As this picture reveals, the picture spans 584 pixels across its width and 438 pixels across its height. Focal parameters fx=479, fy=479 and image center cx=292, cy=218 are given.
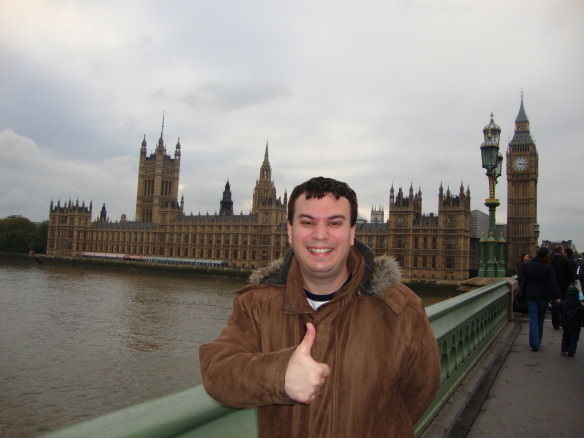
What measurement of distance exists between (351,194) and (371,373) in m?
0.62

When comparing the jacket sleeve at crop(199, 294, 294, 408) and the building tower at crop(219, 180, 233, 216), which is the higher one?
the building tower at crop(219, 180, 233, 216)

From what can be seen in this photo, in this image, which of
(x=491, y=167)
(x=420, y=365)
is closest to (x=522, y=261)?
(x=491, y=167)

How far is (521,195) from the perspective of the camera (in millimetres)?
63125

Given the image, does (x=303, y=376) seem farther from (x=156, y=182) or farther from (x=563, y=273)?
(x=156, y=182)

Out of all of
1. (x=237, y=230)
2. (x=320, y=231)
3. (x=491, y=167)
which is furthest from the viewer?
(x=237, y=230)

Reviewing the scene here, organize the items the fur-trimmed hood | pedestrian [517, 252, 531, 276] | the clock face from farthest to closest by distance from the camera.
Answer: the clock face
pedestrian [517, 252, 531, 276]
the fur-trimmed hood

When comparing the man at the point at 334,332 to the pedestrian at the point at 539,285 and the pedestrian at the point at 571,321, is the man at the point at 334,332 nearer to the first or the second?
the pedestrian at the point at 571,321

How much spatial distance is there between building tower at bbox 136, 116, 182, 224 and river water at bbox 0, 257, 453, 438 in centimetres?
6278

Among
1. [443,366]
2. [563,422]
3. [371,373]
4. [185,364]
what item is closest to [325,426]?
[371,373]

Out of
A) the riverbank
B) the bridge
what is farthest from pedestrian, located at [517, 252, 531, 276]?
the riverbank

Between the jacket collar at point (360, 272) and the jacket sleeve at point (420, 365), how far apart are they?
0.14 metres

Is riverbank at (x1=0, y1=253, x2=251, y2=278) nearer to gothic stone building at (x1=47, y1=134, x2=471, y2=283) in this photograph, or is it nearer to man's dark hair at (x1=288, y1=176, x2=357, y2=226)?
gothic stone building at (x1=47, y1=134, x2=471, y2=283)

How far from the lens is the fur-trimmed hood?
5.25ft

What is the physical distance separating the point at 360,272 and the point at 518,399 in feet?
10.2
